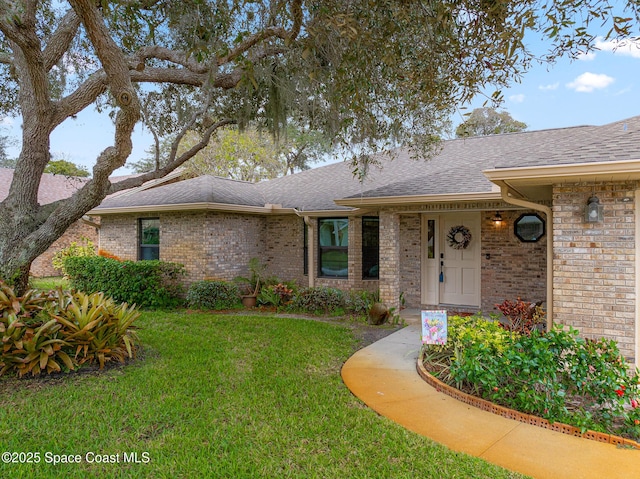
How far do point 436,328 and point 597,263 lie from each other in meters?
1.92

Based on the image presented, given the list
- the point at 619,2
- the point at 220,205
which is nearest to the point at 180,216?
the point at 220,205

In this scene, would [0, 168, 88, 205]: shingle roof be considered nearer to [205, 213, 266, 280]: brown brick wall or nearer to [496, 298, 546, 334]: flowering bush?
[205, 213, 266, 280]: brown brick wall

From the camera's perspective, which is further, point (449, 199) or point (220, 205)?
point (220, 205)

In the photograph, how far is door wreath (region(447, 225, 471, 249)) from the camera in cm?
922

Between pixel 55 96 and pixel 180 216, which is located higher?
pixel 55 96

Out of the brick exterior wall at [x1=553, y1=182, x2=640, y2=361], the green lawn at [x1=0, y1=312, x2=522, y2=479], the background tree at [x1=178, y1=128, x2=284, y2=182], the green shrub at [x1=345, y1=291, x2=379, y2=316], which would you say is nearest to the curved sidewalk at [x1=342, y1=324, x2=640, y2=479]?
the green lawn at [x1=0, y1=312, x2=522, y2=479]

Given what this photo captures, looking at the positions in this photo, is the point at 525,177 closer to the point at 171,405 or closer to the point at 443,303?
the point at 171,405

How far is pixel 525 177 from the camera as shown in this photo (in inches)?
190

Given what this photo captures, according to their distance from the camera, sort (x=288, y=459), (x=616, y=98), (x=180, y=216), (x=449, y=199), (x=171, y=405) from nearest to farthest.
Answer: (x=288, y=459) → (x=171, y=405) → (x=449, y=199) → (x=180, y=216) → (x=616, y=98)

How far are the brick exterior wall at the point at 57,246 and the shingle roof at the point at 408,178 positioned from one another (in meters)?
A: 5.65

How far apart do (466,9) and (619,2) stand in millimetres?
1567

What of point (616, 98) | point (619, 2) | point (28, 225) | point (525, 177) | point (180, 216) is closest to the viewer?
point (619, 2)

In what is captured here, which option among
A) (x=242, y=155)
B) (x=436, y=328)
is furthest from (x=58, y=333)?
(x=242, y=155)

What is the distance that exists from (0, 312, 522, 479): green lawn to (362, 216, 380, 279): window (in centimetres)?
470
